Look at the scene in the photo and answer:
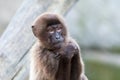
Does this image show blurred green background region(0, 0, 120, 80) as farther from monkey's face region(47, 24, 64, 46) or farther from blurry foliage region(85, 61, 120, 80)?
monkey's face region(47, 24, 64, 46)

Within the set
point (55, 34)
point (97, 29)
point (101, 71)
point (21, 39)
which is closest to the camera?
point (55, 34)

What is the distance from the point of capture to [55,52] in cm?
381

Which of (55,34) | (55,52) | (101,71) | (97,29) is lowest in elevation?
(101,71)

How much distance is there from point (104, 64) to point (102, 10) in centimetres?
113

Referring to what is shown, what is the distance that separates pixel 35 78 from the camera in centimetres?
392

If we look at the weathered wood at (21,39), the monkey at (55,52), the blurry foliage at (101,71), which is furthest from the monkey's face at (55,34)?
the blurry foliage at (101,71)

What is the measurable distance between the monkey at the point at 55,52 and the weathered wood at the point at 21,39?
0.43m

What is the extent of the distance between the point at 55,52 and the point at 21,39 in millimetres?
683

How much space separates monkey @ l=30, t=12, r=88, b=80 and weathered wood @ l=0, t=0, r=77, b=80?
43 centimetres

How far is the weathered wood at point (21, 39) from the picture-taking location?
429 cm

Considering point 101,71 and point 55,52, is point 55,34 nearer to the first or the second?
point 55,52

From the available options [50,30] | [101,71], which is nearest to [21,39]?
[50,30]

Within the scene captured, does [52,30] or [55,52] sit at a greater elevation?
[52,30]

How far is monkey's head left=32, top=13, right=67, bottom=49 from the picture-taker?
3764 millimetres
